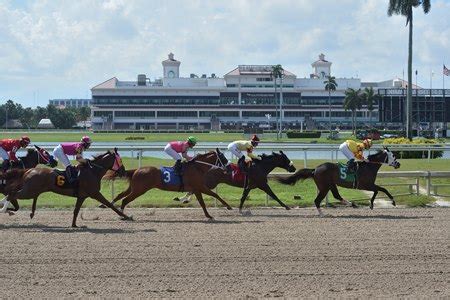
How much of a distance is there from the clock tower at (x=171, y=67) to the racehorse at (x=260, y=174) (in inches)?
4475

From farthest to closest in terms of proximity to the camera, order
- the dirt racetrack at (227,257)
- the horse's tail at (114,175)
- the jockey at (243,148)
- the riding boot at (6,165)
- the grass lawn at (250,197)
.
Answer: the grass lawn at (250,197) < the jockey at (243,148) < the riding boot at (6,165) < the horse's tail at (114,175) < the dirt racetrack at (227,257)

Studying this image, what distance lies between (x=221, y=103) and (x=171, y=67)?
46.2 ft

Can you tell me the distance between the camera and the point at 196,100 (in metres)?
116

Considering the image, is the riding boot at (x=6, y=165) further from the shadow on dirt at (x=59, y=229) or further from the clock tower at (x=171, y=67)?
the clock tower at (x=171, y=67)

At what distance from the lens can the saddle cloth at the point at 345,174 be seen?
516 inches

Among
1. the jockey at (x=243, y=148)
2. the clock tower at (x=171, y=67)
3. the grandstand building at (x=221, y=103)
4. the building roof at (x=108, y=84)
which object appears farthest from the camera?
the clock tower at (x=171, y=67)

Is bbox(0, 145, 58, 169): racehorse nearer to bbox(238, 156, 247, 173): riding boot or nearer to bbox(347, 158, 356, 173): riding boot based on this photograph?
bbox(238, 156, 247, 173): riding boot

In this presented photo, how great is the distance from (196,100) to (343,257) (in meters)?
108

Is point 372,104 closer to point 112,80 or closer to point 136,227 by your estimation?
point 112,80

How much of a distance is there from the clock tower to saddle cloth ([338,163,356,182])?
4499 inches

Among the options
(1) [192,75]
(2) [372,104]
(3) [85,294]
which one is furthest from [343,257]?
(1) [192,75]

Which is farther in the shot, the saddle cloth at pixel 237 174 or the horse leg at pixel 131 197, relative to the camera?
the saddle cloth at pixel 237 174

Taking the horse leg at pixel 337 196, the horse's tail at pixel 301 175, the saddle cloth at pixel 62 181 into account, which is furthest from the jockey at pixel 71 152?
the horse leg at pixel 337 196

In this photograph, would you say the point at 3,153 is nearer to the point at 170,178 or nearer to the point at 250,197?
the point at 170,178
